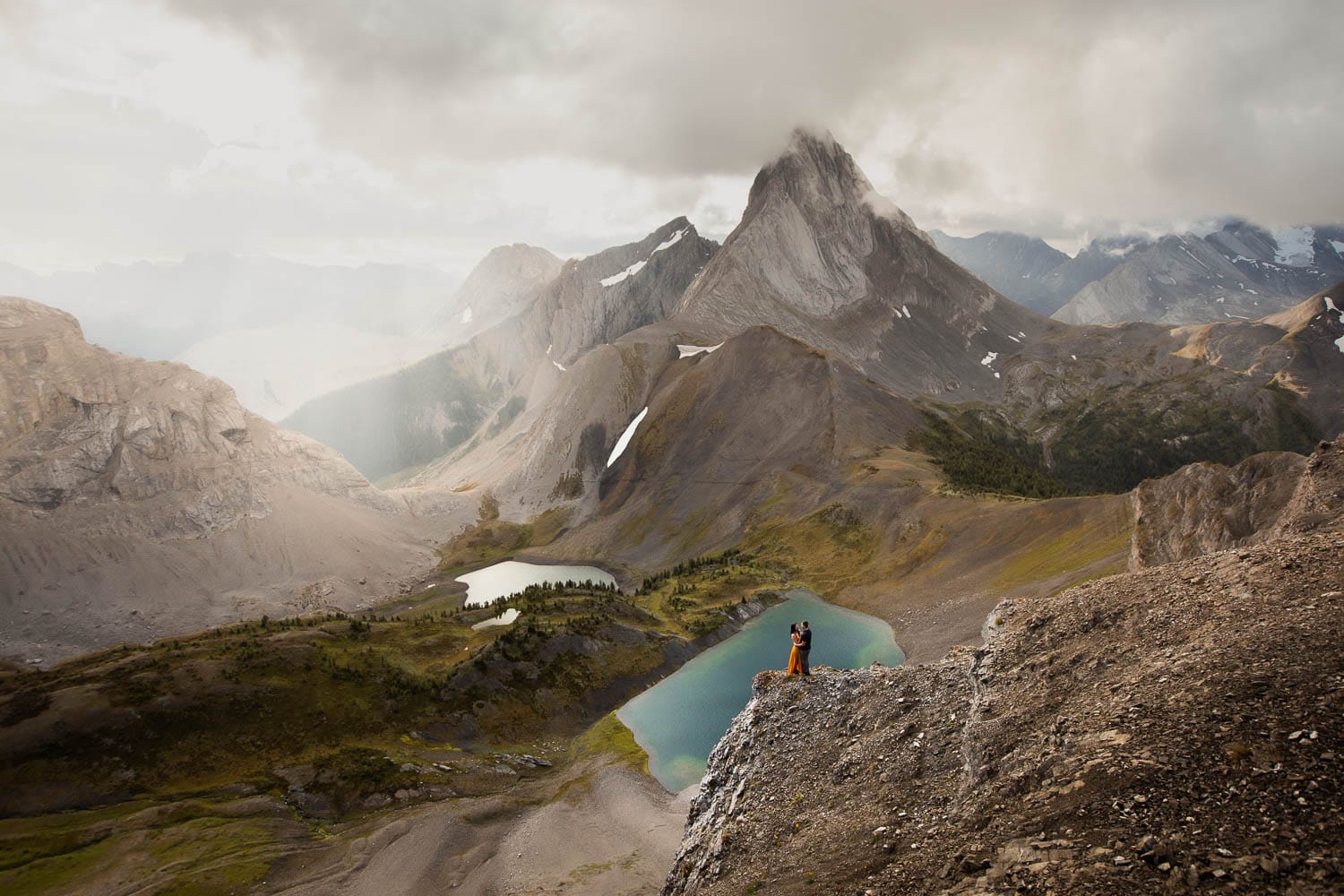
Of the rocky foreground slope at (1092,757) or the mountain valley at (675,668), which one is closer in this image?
the rocky foreground slope at (1092,757)

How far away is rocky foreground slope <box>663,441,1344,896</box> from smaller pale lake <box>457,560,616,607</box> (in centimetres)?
11062

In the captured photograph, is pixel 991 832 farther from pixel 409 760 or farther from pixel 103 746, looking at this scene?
pixel 103 746

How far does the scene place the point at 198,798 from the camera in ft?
152

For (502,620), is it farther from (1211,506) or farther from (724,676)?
(1211,506)

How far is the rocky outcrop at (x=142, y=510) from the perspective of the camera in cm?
12962

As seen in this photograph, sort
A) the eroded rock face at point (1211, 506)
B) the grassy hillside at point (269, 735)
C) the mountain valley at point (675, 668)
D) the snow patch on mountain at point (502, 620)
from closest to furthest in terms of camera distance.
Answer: the mountain valley at point (675, 668) < the grassy hillside at point (269, 735) < the eroded rock face at point (1211, 506) < the snow patch on mountain at point (502, 620)

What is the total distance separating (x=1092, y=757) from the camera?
15.0 metres

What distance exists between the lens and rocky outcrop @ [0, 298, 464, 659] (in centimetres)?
12962

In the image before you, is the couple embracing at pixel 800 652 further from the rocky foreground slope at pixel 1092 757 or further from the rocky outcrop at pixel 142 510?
the rocky outcrop at pixel 142 510

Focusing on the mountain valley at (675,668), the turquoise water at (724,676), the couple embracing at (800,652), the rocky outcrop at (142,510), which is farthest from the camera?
the rocky outcrop at (142,510)

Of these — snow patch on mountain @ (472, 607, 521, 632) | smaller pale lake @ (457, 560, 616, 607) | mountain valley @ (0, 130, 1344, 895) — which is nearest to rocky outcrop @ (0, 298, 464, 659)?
mountain valley @ (0, 130, 1344, 895)

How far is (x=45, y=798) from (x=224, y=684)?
12.9 meters

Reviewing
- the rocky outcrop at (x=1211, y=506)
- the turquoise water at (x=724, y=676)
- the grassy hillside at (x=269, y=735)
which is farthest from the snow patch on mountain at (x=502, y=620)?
the rocky outcrop at (x=1211, y=506)

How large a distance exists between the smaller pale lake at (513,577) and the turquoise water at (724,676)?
52529 millimetres
